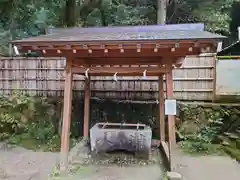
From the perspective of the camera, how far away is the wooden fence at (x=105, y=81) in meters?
6.46

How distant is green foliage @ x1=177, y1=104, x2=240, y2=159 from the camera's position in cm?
563

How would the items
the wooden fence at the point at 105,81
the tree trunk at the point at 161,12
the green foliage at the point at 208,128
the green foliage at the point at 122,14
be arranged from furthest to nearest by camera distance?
the green foliage at the point at 122,14
the tree trunk at the point at 161,12
the wooden fence at the point at 105,81
the green foliage at the point at 208,128

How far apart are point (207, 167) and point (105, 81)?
3397 millimetres

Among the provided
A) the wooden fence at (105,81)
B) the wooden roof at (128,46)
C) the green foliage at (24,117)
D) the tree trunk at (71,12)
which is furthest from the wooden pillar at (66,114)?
the tree trunk at (71,12)

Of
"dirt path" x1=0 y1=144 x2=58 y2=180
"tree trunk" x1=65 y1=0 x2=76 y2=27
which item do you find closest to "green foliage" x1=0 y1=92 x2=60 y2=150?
"dirt path" x1=0 y1=144 x2=58 y2=180

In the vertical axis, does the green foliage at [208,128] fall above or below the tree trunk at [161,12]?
below

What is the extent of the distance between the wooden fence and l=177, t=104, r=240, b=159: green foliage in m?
0.42

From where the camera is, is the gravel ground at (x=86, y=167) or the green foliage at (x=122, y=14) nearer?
the gravel ground at (x=86, y=167)

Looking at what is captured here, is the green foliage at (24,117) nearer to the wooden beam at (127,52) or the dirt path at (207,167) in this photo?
the wooden beam at (127,52)

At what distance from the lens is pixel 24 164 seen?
4.72 m

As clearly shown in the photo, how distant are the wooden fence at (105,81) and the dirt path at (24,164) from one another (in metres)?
1.99

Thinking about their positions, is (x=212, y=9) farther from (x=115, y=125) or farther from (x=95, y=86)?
(x=115, y=125)

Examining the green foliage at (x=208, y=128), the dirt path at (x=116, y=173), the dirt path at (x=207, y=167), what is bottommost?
the dirt path at (x=207, y=167)

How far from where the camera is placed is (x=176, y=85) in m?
6.59
